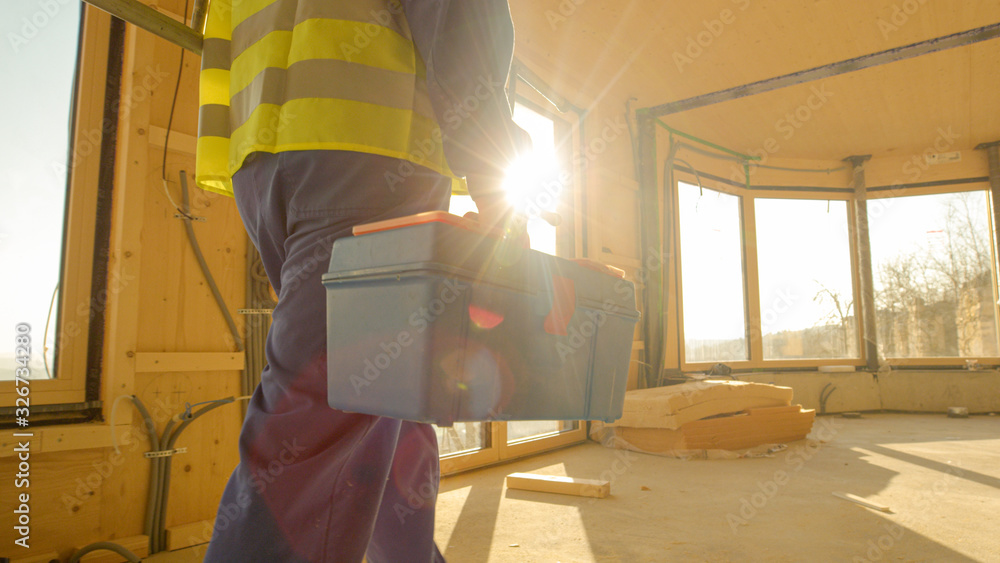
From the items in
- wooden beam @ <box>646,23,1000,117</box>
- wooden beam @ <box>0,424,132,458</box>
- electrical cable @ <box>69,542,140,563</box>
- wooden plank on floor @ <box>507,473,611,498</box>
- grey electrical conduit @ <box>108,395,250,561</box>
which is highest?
wooden beam @ <box>646,23,1000,117</box>

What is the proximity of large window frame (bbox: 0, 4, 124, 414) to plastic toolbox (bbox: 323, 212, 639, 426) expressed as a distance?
1.45m

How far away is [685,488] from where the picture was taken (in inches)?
101

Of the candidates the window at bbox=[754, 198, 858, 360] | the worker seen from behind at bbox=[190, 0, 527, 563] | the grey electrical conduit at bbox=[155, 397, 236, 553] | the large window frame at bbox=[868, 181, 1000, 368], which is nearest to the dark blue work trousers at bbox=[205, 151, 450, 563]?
the worker seen from behind at bbox=[190, 0, 527, 563]

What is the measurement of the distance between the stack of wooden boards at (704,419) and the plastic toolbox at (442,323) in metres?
2.75

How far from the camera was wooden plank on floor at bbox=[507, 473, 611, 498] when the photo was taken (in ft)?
7.82

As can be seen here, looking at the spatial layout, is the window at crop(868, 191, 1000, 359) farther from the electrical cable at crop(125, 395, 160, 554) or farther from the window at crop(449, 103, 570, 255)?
the electrical cable at crop(125, 395, 160, 554)

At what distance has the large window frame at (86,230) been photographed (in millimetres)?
1706

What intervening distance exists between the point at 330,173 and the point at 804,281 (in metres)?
6.49

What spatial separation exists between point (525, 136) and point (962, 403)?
22.4 ft

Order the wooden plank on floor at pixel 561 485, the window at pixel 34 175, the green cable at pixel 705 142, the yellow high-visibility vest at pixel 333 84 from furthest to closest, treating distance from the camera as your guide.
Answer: the green cable at pixel 705 142 → the wooden plank on floor at pixel 561 485 → the window at pixel 34 175 → the yellow high-visibility vest at pixel 333 84

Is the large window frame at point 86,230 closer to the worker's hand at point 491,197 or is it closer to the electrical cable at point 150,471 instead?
the electrical cable at point 150,471

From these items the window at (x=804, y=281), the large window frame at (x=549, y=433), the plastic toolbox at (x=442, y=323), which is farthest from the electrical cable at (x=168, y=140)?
the window at (x=804, y=281)

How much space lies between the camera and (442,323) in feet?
2.29

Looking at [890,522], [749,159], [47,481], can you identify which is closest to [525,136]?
[47,481]
